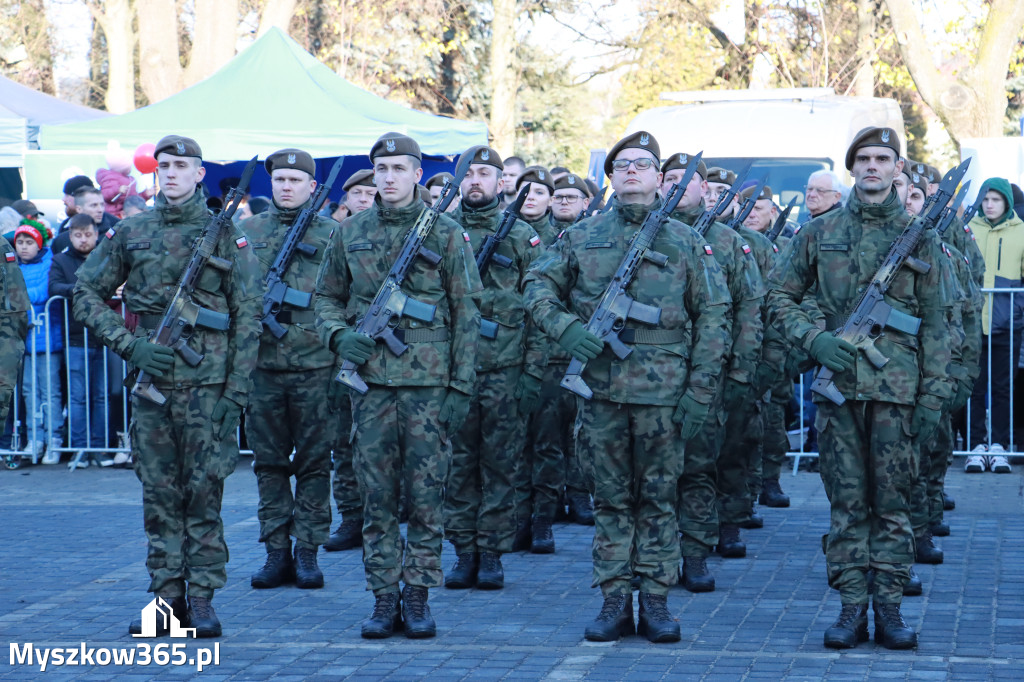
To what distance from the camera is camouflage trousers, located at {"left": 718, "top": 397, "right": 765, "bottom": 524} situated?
880 cm

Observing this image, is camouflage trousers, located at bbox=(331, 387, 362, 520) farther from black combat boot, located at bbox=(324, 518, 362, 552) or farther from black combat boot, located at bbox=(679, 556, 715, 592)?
black combat boot, located at bbox=(679, 556, 715, 592)

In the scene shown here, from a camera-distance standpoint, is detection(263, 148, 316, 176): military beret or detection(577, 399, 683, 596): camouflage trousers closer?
detection(577, 399, 683, 596): camouflage trousers

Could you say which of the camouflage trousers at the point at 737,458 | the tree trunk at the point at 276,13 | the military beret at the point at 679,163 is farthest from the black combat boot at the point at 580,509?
the tree trunk at the point at 276,13

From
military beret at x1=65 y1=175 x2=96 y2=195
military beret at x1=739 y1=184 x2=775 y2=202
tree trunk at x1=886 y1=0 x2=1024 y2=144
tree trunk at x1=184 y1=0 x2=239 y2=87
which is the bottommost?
military beret at x1=739 y1=184 x2=775 y2=202

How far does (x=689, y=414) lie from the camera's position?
6.56m

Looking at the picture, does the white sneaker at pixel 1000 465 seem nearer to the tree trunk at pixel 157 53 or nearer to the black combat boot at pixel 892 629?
the black combat boot at pixel 892 629

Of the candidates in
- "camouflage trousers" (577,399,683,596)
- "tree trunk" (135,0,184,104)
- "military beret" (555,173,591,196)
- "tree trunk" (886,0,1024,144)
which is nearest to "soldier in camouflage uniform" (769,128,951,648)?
"camouflage trousers" (577,399,683,596)

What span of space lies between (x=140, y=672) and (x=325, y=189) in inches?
120

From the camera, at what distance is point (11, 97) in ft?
64.3

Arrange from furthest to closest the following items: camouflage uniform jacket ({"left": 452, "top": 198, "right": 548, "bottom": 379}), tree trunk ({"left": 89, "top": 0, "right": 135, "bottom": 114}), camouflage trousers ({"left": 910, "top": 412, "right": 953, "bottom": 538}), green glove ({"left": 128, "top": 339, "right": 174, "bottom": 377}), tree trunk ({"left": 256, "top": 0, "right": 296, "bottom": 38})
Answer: tree trunk ({"left": 89, "top": 0, "right": 135, "bottom": 114}) < tree trunk ({"left": 256, "top": 0, "right": 296, "bottom": 38}) < camouflage trousers ({"left": 910, "top": 412, "right": 953, "bottom": 538}) < camouflage uniform jacket ({"left": 452, "top": 198, "right": 548, "bottom": 379}) < green glove ({"left": 128, "top": 339, "right": 174, "bottom": 377})

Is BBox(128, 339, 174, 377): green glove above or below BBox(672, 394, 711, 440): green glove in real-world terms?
above

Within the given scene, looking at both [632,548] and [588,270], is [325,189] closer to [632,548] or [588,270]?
[588,270]

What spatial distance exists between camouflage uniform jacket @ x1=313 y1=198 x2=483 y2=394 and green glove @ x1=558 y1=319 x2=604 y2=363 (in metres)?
0.53

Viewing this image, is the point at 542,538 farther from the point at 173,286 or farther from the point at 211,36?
the point at 211,36
